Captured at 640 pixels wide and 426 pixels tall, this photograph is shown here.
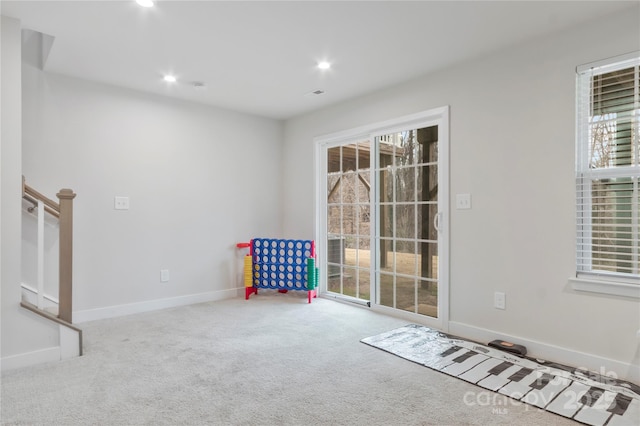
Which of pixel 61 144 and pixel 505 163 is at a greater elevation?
pixel 61 144

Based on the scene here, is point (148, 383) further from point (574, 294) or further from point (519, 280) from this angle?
point (574, 294)

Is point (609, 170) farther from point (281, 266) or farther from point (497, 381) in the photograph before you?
point (281, 266)

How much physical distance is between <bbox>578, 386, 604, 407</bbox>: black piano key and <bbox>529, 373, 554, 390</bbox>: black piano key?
20cm

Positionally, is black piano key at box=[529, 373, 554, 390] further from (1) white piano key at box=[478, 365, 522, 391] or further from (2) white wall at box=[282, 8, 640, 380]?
(2) white wall at box=[282, 8, 640, 380]

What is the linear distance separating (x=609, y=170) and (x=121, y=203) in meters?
4.07

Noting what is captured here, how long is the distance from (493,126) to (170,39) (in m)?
2.53

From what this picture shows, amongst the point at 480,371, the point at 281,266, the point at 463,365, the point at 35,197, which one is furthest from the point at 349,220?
the point at 35,197

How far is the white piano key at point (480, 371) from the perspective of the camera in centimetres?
224

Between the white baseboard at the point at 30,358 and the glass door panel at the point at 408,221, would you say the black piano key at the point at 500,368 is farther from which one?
the white baseboard at the point at 30,358

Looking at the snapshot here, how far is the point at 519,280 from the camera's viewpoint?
271cm

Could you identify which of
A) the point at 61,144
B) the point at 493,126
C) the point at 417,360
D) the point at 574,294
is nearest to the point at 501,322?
the point at 574,294

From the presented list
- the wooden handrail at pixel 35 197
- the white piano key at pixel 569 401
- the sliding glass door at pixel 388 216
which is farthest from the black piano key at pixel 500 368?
the wooden handrail at pixel 35 197

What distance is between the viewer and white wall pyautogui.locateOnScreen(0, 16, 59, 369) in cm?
231

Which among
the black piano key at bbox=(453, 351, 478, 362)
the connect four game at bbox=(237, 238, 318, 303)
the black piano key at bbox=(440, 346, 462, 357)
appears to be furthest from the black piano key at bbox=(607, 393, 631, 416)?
the connect four game at bbox=(237, 238, 318, 303)
